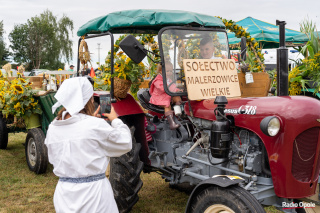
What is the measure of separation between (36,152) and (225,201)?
3799 millimetres

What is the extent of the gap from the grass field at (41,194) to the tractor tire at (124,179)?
0.53 m

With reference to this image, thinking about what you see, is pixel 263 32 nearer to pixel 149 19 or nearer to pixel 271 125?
pixel 149 19

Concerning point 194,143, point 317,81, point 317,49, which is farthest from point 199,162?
point 317,49

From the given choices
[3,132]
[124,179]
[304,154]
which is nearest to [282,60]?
[304,154]

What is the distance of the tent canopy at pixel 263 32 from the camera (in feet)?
32.5

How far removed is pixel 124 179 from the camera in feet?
12.3

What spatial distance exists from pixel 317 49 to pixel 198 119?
11.7 feet

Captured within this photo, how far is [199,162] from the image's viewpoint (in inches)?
137

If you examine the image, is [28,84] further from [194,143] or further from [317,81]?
[317,81]

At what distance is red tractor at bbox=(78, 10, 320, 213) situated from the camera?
2.80m

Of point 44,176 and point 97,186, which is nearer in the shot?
point 97,186

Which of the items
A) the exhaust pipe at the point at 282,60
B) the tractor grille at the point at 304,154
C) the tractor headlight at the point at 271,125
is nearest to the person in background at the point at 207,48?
the exhaust pipe at the point at 282,60

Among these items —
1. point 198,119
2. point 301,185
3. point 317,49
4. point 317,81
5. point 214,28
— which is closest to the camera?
point 301,185

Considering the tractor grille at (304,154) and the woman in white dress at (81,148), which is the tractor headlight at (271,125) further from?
the woman in white dress at (81,148)
